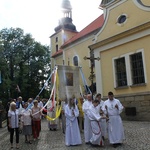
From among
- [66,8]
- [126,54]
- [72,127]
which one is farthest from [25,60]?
[72,127]

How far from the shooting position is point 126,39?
1594 cm

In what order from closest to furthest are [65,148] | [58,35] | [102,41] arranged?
[65,148], [102,41], [58,35]

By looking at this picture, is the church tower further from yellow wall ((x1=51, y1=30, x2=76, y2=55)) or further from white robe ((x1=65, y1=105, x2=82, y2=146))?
white robe ((x1=65, y1=105, x2=82, y2=146))

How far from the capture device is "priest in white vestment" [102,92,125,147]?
25.3 feet

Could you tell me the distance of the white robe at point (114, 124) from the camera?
7737mm

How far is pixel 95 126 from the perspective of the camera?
25.9 feet

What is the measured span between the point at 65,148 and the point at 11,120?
2.12 meters

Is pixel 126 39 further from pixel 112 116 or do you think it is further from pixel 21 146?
pixel 21 146

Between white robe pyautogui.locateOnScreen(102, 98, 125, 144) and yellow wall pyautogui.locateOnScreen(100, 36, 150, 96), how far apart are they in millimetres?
7059

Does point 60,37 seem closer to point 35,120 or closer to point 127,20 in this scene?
point 127,20

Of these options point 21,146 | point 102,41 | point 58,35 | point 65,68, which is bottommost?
point 21,146

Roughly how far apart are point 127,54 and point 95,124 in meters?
8.96

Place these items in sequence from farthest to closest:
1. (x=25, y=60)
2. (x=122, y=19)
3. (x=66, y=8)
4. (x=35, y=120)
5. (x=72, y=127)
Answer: (x=66, y=8) < (x=25, y=60) < (x=122, y=19) < (x=35, y=120) < (x=72, y=127)

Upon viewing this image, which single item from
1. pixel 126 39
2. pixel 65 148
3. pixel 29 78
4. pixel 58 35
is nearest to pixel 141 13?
pixel 126 39
